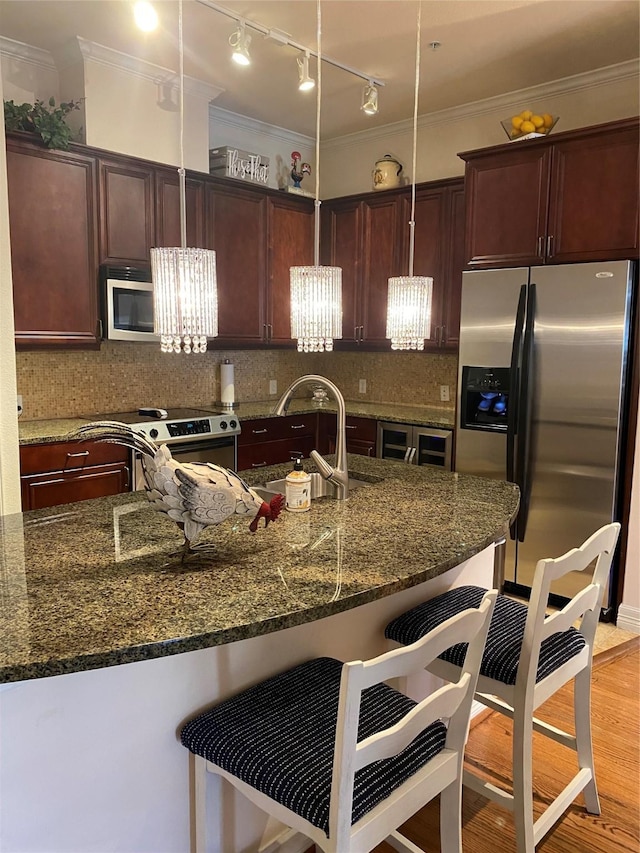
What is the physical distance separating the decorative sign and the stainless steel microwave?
1056 millimetres

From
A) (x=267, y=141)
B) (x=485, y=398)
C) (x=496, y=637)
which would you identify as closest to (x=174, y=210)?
(x=267, y=141)

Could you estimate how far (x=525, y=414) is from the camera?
11.5ft

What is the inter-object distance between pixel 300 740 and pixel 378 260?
3.78 metres

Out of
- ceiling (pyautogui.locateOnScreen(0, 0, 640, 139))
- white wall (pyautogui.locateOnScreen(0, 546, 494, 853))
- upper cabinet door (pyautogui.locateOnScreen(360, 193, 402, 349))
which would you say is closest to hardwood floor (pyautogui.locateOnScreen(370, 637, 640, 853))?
white wall (pyautogui.locateOnScreen(0, 546, 494, 853))

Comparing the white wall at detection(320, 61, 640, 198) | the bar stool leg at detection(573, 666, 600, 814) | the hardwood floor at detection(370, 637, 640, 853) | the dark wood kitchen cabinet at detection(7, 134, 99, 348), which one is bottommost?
the hardwood floor at detection(370, 637, 640, 853)

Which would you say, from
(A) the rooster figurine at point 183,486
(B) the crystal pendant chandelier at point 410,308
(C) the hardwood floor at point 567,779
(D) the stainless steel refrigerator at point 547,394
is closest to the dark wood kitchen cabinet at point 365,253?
(D) the stainless steel refrigerator at point 547,394

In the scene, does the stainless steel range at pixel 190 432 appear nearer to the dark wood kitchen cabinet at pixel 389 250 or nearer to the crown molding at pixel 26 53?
the dark wood kitchen cabinet at pixel 389 250

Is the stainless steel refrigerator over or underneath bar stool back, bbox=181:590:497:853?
over

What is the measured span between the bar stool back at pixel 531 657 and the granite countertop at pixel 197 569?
25cm

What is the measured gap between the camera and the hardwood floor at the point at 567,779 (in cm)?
196

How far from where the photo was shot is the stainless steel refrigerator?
3240 mm

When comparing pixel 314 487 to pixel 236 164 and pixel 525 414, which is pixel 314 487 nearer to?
pixel 525 414

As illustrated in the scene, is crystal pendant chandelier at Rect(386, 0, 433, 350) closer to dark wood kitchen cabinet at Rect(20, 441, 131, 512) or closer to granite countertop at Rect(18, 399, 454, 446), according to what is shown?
granite countertop at Rect(18, 399, 454, 446)

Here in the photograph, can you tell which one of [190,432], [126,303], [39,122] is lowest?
[190,432]
